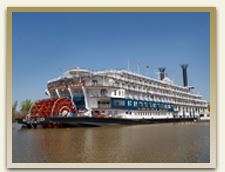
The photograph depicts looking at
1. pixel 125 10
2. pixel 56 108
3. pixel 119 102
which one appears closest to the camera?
pixel 125 10

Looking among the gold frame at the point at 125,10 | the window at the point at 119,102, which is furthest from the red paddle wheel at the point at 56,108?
the gold frame at the point at 125,10

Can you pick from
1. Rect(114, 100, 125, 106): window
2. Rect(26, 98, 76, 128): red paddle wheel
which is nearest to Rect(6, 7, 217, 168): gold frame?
Rect(26, 98, 76, 128): red paddle wheel

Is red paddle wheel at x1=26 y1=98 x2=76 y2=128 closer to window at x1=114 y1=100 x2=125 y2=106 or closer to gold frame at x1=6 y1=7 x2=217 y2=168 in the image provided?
window at x1=114 y1=100 x2=125 y2=106

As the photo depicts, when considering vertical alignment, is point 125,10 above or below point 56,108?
above

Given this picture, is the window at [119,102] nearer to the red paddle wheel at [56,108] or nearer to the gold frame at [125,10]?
the red paddle wheel at [56,108]

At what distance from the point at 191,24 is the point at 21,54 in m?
2.58

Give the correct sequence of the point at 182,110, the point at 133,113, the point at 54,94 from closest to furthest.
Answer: the point at 54,94, the point at 182,110, the point at 133,113

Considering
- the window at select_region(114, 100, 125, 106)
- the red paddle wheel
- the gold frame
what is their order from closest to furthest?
the gold frame < the red paddle wheel < the window at select_region(114, 100, 125, 106)

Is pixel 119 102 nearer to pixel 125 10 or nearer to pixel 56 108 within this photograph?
pixel 56 108

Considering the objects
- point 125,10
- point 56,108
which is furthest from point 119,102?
point 125,10

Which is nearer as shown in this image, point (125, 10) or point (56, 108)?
point (125, 10)
